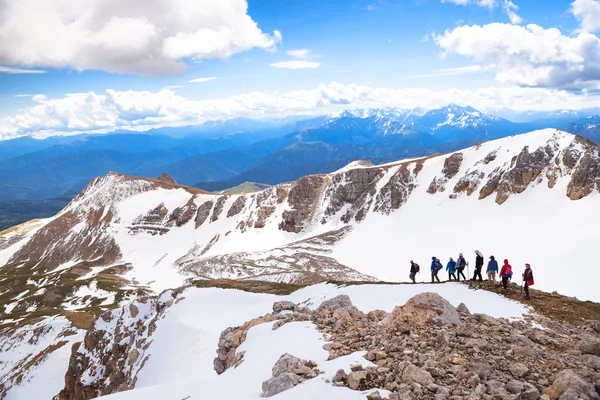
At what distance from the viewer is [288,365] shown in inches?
572

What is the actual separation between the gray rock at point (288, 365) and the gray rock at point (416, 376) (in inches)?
169

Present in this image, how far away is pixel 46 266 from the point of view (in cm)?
16750

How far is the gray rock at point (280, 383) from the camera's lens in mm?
13172

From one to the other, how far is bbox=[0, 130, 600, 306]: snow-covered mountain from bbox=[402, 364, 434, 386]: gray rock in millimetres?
60092

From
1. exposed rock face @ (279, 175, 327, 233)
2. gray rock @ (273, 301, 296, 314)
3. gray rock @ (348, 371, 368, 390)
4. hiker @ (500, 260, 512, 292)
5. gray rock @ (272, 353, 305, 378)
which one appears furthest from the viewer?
exposed rock face @ (279, 175, 327, 233)

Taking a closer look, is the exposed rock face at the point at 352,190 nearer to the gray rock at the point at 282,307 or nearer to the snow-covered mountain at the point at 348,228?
the snow-covered mountain at the point at 348,228

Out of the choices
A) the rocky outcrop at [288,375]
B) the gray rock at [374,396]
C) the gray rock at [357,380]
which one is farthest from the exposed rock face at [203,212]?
the gray rock at [374,396]

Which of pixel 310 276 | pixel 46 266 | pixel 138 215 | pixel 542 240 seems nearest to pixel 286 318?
pixel 310 276

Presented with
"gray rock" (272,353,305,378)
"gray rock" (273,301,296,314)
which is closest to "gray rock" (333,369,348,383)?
"gray rock" (272,353,305,378)

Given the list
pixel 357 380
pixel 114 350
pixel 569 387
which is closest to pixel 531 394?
pixel 569 387

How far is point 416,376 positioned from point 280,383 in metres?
4.91

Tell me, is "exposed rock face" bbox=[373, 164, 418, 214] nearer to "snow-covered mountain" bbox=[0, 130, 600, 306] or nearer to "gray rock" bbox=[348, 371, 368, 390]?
"snow-covered mountain" bbox=[0, 130, 600, 306]

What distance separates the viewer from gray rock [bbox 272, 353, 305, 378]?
1416 centimetres

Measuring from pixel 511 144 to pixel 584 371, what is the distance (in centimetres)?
11970
